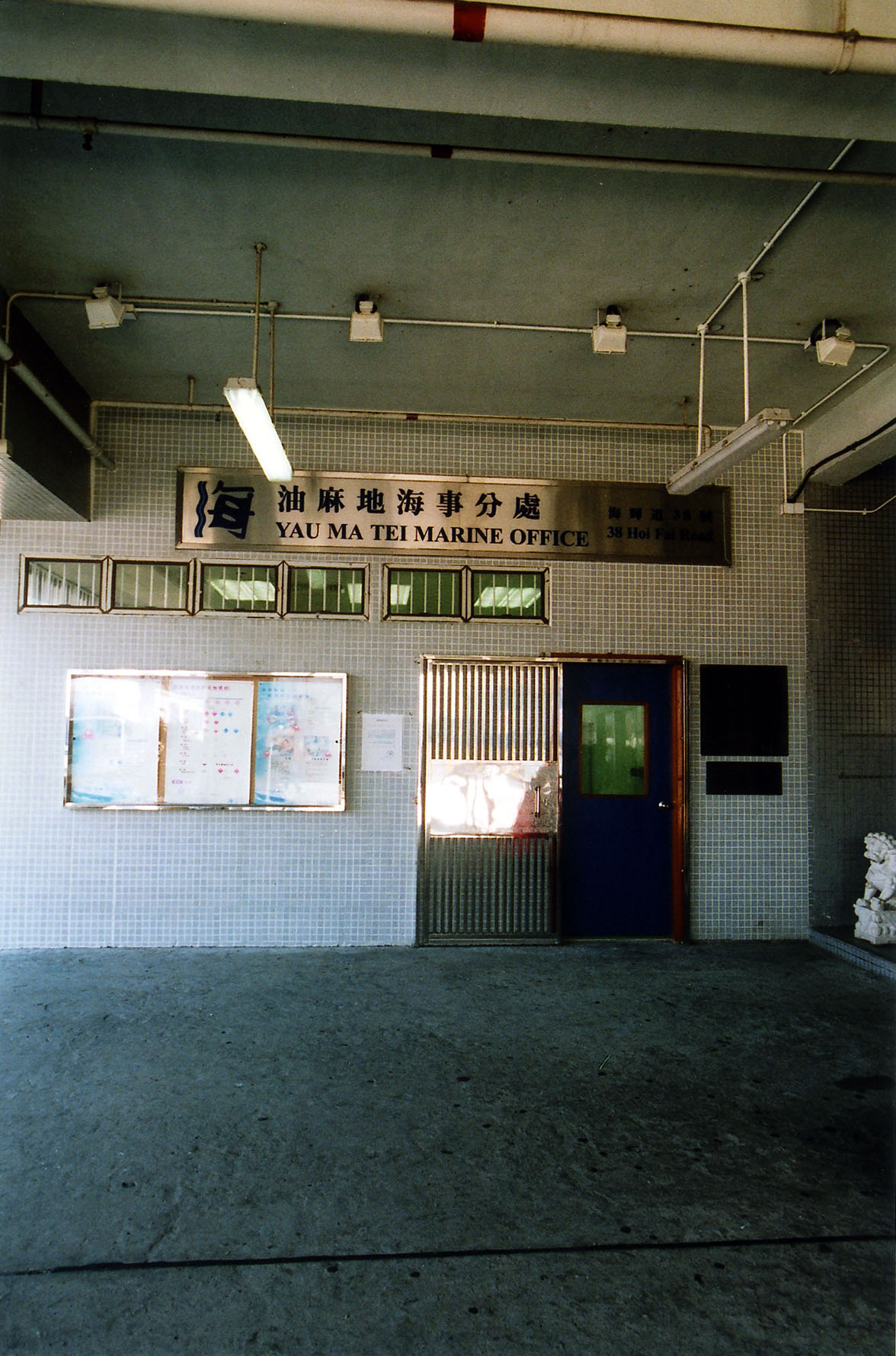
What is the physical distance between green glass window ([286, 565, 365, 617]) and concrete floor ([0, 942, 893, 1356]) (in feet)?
8.58

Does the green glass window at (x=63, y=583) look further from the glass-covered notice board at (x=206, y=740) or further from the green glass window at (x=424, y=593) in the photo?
the green glass window at (x=424, y=593)

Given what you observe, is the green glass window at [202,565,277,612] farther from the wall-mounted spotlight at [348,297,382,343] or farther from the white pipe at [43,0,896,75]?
the white pipe at [43,0,896,75]

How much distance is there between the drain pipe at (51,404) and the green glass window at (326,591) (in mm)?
1553

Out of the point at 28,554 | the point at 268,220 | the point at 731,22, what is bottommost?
the point at 28,554

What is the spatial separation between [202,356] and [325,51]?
8.93 ft

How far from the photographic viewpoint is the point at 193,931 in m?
5.39

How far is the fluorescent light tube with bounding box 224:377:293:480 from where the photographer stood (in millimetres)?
3471

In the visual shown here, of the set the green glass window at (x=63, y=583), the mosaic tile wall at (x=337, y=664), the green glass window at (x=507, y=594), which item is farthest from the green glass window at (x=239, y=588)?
the green glass window at (x=507, y=594)

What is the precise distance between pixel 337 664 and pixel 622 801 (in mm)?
2430

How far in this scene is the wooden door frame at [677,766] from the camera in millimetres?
5664

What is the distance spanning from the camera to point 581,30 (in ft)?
6.89

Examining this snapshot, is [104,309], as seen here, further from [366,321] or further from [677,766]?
[677,766]

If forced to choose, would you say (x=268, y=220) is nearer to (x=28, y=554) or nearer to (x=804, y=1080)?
(x=28, y=554)

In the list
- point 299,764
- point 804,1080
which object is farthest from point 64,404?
point 804,1080
